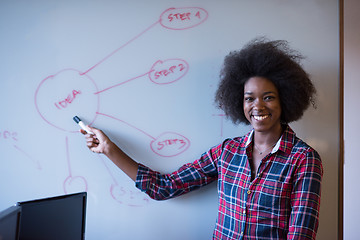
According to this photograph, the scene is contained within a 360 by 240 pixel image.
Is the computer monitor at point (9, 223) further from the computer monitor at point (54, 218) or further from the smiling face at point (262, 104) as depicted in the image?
the smiling face at point (262, 104)

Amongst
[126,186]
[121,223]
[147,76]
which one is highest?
[147,76]

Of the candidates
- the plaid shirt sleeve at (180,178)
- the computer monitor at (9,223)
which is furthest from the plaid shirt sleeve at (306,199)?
the computer monitor at (9,223)

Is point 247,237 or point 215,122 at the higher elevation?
point 215,122

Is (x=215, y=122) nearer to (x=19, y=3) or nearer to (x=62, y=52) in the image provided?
(x=62, y=52)

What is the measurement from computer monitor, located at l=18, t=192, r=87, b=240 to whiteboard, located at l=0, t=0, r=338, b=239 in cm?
19

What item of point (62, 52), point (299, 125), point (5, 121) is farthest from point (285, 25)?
point (5, 121)

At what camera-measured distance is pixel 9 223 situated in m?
0.72

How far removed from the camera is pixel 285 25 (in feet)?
3.93

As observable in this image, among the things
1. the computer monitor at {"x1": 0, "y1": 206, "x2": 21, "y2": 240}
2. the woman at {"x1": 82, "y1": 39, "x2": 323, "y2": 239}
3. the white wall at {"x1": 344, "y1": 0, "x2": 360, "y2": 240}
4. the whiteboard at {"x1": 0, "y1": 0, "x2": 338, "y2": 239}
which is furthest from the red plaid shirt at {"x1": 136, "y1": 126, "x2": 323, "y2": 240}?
the white wall at {"x1": 344, "y1": 0, "x2": 360, "y2": 240}

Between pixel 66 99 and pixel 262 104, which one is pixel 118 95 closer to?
pixel 66 99

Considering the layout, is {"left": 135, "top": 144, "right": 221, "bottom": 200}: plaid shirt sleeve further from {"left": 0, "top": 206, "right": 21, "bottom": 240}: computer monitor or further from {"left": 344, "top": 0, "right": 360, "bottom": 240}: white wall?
{"left": 344, "top": 0, "right": 360, "bottom": 240}: white wall

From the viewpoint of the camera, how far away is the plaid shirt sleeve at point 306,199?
921 millimetres

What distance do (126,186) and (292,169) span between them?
632 millimetres

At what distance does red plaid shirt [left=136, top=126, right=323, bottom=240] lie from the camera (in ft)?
3.07
